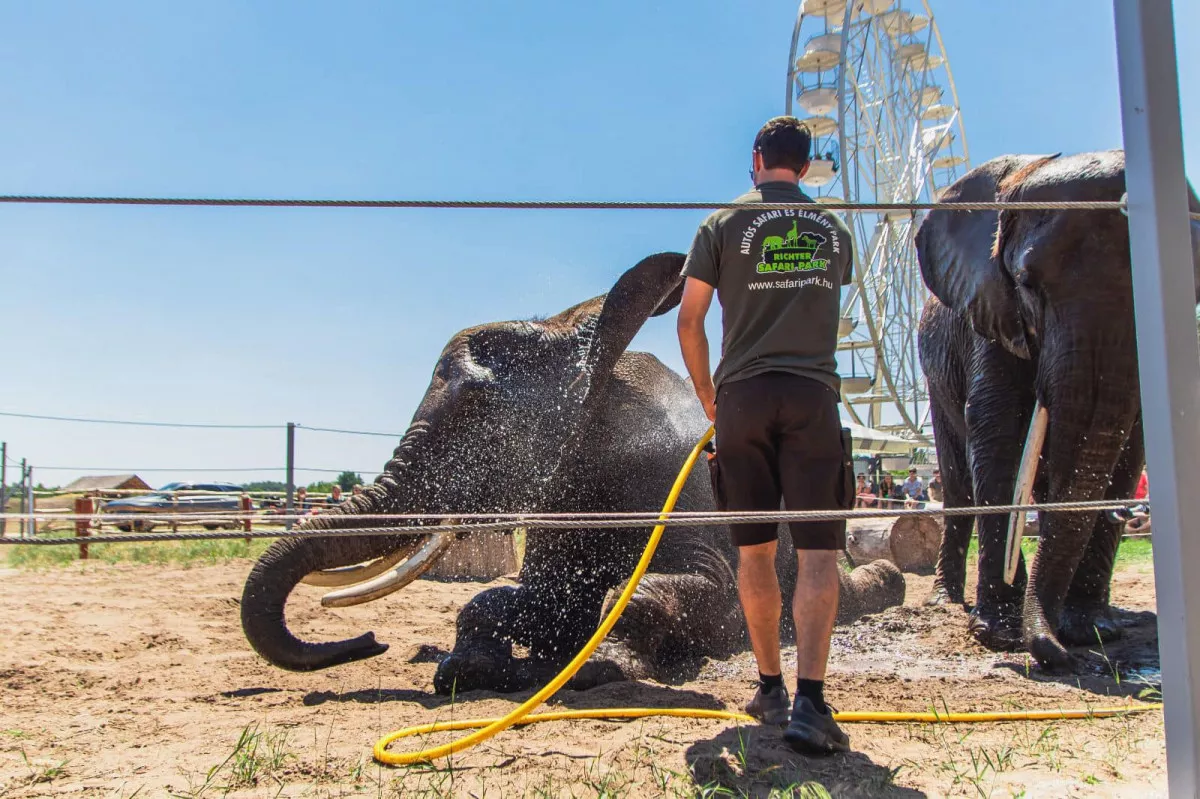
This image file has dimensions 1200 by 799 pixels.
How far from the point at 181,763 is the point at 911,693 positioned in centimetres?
247

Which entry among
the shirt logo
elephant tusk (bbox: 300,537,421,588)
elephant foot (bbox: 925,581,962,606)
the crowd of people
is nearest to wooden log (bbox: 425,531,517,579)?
elephant foot (bbox: 925,581,962,606)

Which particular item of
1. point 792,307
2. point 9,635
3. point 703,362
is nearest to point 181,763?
point 703,362

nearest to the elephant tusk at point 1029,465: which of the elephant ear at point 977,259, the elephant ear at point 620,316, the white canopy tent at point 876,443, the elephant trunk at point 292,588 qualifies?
the elephant ear at point 977,259

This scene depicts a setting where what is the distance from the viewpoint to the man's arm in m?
2.90

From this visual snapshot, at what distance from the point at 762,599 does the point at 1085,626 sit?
295 cm

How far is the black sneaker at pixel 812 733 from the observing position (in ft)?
8.21

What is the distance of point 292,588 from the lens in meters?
3.80

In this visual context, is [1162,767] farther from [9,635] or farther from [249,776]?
[9,635]

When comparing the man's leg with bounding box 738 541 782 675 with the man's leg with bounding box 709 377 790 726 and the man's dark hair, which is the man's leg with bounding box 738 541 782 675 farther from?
the man's dark hair

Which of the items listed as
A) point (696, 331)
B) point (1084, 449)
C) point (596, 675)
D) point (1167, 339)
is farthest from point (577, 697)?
point (1084, 449)

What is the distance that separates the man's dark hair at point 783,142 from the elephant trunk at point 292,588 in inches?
87.8

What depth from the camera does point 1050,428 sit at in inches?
174

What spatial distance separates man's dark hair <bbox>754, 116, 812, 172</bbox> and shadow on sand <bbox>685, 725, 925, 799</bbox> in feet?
5.56

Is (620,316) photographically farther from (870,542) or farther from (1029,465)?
(870,542)
